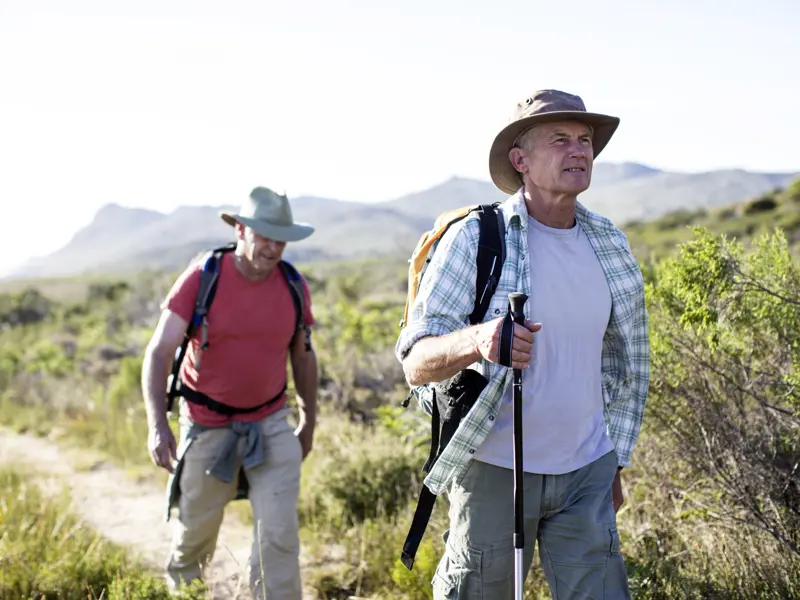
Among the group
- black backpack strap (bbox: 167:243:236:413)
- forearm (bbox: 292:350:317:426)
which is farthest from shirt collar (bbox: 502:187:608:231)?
forearm (bbox: 292:350:317:426)

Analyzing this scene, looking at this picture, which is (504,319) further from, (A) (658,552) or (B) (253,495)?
(B) (253,495)

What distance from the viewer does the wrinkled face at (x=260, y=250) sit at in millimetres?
5059

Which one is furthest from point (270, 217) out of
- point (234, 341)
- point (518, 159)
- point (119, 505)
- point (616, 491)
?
point (119, 505)

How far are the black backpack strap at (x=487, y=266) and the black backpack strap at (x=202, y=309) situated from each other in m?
2.15

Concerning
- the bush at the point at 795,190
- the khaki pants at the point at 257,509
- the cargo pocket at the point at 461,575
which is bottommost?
the khaki pants at the point at 257,509

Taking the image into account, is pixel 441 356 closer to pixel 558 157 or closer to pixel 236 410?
pixel 558 157

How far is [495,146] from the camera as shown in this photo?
12.0 feet

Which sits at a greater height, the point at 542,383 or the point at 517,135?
the point at 517,135

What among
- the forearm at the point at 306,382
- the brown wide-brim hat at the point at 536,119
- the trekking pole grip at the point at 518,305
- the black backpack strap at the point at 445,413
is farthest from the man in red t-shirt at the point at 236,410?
the trekking pole grip at the point at 518,305

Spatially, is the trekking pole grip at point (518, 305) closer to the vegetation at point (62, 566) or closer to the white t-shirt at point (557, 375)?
the white t-shirt at point (557, 375)

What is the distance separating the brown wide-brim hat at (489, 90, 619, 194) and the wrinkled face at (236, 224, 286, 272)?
5.62ft

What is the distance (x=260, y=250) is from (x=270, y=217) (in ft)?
0.88

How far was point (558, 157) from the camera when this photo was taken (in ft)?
11.3

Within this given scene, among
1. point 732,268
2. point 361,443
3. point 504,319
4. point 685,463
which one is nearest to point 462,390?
point 504,319
